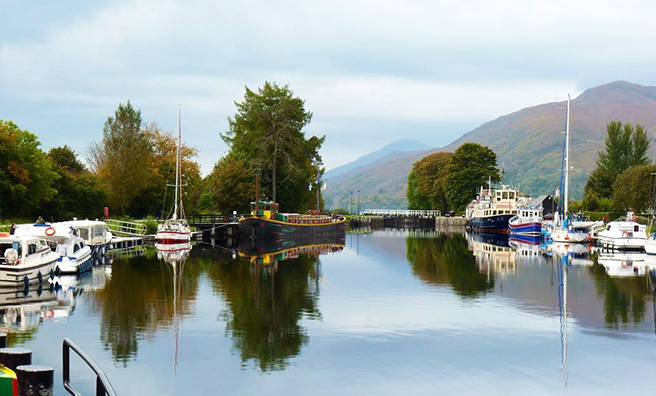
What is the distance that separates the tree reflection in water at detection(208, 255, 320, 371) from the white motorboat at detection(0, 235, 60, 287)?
7.67 metres

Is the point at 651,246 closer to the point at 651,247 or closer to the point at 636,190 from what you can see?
the point at 651,247

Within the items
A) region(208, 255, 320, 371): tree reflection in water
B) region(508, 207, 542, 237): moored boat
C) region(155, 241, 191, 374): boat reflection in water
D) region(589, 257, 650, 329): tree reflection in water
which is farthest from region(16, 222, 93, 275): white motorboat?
region(508, 207, 542, 237): moored boat

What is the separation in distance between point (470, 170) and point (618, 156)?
2580cm

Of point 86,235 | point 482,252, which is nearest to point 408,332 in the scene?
point 86,235

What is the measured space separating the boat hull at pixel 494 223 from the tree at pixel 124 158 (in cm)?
5047

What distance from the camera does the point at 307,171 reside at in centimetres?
9681

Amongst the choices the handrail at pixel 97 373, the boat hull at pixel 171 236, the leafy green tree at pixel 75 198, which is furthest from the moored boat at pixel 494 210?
the handrail at pixel 97 373

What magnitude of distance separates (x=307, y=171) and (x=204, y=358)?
7715cm

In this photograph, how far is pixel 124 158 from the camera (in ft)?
272

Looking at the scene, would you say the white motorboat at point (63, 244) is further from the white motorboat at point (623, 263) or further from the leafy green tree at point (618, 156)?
the leafy green tree at point (618, 156)

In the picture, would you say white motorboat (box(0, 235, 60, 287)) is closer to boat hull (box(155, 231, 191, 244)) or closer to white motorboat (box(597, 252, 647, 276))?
→ white motorboat (box(597, 252, 647, 276))

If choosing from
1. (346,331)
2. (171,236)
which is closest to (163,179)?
(171,236)

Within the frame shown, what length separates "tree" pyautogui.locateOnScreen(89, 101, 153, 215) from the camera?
82.3 m

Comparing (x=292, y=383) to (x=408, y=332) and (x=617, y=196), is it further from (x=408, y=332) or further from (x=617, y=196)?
(x=617, y=196)
